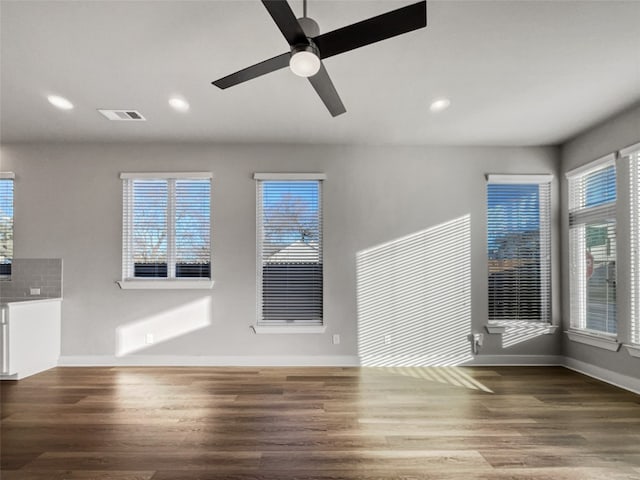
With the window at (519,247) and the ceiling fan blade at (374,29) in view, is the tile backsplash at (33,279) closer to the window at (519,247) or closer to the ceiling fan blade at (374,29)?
the ceiling fan blade at (374,29)

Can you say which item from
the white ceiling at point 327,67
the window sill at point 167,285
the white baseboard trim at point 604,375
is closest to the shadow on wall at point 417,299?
the white baseboard trim at point 604,375

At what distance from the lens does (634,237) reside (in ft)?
12.8

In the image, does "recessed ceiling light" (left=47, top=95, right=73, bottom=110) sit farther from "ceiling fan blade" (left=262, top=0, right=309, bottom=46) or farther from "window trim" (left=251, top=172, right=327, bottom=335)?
"ceiling fan blade" (left=262, top=0, right=309, bottom=46)

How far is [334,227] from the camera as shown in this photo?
5.09 meters

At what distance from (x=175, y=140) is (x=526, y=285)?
15.4ft

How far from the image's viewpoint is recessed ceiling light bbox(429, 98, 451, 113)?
386 centimetres

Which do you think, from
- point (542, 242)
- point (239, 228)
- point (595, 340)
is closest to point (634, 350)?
point (595, 340)

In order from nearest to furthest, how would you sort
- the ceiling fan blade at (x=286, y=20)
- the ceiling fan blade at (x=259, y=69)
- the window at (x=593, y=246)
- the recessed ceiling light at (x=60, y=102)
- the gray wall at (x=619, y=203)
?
1. the ceiling fan blade at (x=286, y=20)
2. the ceiling fan blade at (x=259, y=69)
3. the recessed ceiling light at (x=60, y=102)
4. the gray wall at (x=619, y=203)
5. the window at (x=593, y=246)

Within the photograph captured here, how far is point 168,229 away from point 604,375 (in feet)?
17.0

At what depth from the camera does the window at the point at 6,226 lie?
5.09 m

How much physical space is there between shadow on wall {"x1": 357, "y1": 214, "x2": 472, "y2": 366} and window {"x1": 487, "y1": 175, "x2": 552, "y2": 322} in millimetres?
364

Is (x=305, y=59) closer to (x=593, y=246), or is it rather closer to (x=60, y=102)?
(x=60, y=102)

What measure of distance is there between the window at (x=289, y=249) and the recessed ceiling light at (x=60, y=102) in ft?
6.94

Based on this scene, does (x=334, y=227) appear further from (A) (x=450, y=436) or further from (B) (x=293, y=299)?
(A) (x=450, y=436)
